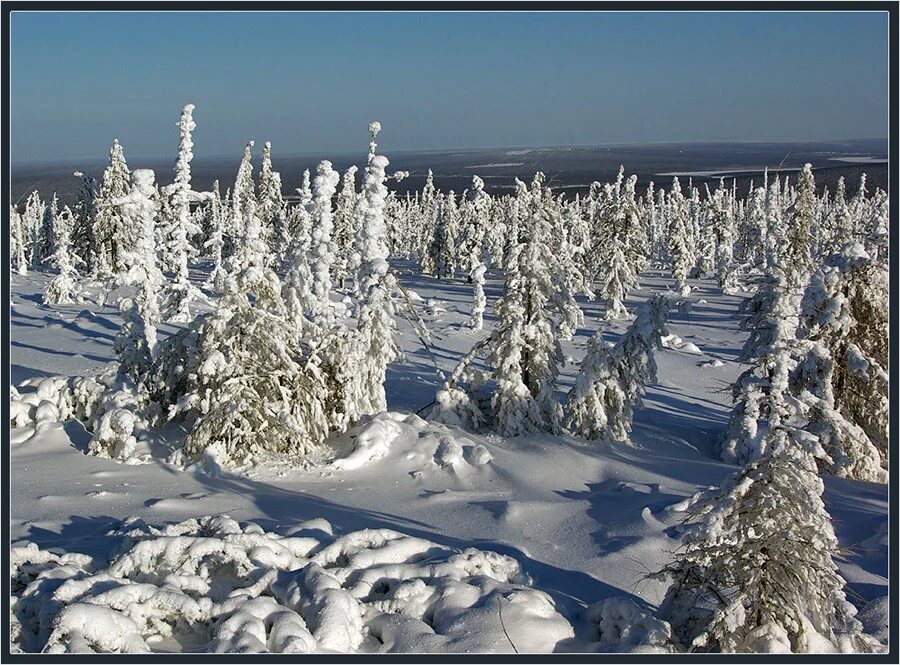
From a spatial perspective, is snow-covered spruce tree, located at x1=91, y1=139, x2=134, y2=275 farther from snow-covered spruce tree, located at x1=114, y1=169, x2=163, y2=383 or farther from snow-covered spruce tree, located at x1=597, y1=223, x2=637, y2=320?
snow-covered spruce tree, located at x1=114, y1=169, x2=163, y2=383

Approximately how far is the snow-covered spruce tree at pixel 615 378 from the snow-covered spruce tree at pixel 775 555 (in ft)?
34.2

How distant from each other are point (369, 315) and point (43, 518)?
8181 millimetres

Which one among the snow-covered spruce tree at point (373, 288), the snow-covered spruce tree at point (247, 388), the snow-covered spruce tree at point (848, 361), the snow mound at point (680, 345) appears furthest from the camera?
the snow mound at point (680, 345)

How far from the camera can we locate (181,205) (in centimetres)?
2031

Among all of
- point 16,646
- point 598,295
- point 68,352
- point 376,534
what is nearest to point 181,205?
point 68,352

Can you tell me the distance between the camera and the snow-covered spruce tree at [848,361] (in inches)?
604

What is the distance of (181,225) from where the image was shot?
21266 millimetres

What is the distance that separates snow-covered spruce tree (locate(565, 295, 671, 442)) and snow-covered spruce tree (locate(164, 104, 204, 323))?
29.3 ft

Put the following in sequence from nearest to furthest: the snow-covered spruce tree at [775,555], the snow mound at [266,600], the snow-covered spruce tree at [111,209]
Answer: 1. the snow mound at [266,600]
2. the snow-covered spruce tree at [775,555]
3. the snow-covered spruce tree at [111,209]

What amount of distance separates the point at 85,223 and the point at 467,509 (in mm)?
57279

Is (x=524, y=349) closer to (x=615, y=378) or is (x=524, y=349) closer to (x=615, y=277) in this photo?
(x=615, y=378)

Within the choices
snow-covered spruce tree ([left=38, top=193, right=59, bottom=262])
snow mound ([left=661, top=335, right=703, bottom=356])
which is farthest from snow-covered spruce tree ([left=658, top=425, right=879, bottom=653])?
snow-covered spruce tree ([left=38, top=193, right=59, bottom=262])

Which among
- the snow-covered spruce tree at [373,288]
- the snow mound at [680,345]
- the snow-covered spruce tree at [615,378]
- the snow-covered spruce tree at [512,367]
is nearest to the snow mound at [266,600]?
the snow-covered spruce tree at [373,288]

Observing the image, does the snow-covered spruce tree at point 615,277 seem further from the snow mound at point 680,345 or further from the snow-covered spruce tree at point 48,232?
the snow-covered spruce tree at point 48,232
